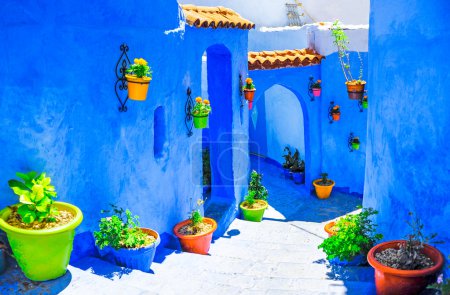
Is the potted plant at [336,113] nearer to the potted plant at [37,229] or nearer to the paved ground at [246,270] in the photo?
the paved ground at [246,270]

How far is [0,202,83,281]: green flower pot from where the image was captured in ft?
16.1

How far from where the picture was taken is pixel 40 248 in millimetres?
4961

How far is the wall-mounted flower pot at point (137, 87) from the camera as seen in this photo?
6691 millimetres

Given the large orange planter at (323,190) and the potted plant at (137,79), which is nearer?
the potted plant at (137,79)

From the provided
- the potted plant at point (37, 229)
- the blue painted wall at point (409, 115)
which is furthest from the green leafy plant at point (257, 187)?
the potted plant at point (37, 229)

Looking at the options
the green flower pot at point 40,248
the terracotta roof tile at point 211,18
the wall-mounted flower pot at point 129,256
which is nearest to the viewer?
the green flower pot at point 40,248

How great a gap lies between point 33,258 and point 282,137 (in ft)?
40.4

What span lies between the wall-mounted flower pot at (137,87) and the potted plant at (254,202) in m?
5.23

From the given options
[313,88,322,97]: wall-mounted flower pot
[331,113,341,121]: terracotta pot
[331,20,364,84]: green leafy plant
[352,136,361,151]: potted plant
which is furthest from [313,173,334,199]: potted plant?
[331,20,364,84]: green leafy plant

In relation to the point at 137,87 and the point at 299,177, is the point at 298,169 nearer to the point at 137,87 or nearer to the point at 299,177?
the point at 299,177

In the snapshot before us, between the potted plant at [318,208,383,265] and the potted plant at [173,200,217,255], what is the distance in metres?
2.20

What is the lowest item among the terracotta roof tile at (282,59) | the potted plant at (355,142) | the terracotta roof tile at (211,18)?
the potted plant at (355,142)

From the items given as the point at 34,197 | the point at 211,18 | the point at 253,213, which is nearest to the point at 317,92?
the point at 253,213

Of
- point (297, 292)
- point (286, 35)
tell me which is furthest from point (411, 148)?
point (286, 35)
